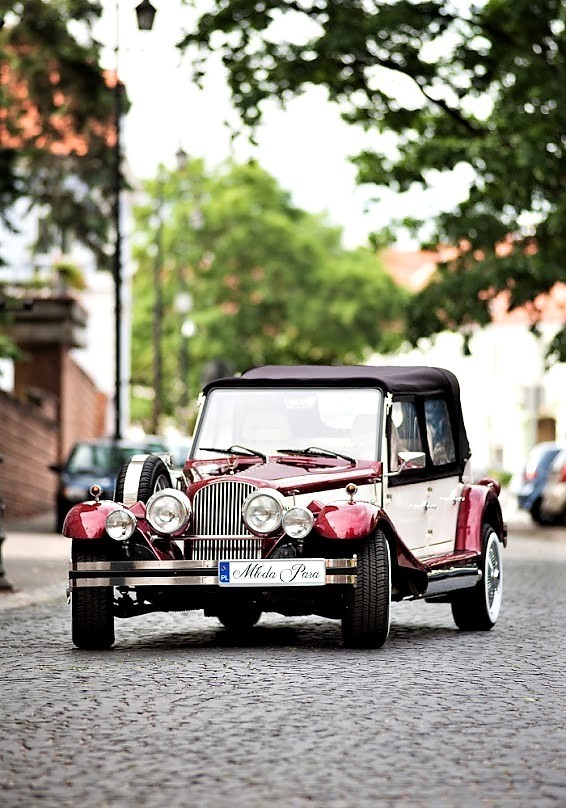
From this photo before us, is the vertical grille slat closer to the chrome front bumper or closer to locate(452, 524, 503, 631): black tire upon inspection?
the chrome front bumper

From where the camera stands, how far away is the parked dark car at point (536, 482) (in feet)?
123

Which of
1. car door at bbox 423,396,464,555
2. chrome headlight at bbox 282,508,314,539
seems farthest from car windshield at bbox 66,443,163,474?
chrome headlight at bbox 282,508,314,539

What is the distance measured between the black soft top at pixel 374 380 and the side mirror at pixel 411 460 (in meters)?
0.51

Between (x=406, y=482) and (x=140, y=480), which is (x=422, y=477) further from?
(x=140, y=480)

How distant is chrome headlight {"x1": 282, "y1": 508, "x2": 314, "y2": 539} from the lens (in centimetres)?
1243

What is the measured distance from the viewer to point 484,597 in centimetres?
1444

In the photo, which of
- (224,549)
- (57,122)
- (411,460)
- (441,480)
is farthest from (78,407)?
(224,549)

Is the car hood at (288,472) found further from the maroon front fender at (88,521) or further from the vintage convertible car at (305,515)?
the maroon front fender at (88,521)

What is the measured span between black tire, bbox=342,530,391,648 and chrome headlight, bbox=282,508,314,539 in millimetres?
369

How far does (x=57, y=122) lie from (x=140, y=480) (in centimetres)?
2252

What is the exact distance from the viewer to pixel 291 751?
8.38 metres

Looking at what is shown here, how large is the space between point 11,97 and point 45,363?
1386cm

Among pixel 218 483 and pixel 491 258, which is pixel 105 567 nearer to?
pixel 218 483

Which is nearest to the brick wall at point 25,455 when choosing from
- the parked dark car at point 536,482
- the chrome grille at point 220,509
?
the parked dark car at point 536,482
